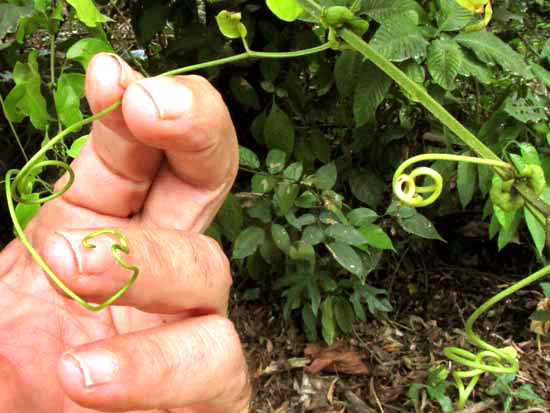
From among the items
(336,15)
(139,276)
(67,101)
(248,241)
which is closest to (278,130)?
(248,241)

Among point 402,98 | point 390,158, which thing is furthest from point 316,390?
point 402,98

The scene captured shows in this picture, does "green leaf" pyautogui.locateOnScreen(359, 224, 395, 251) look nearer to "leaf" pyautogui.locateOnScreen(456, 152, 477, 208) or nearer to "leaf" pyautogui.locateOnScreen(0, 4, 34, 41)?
"leaf" pyautogui.locateOnScreen(456, 152, 477, 208)

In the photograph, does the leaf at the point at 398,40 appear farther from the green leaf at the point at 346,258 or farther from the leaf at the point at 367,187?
the leaf at the point at 367,187

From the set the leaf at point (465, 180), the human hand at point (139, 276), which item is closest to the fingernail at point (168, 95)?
the human hand at point (139, 276)

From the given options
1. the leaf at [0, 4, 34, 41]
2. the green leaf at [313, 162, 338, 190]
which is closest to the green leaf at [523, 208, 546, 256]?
the green leaf at [313, 162, 338, 190]

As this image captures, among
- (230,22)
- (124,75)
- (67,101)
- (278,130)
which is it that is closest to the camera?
(124,75)

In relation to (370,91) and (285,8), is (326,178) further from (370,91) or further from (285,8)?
(285,8)

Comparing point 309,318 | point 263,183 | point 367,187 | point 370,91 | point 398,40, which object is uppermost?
point 398,40

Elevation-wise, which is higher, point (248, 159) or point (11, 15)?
point (11, 15)
